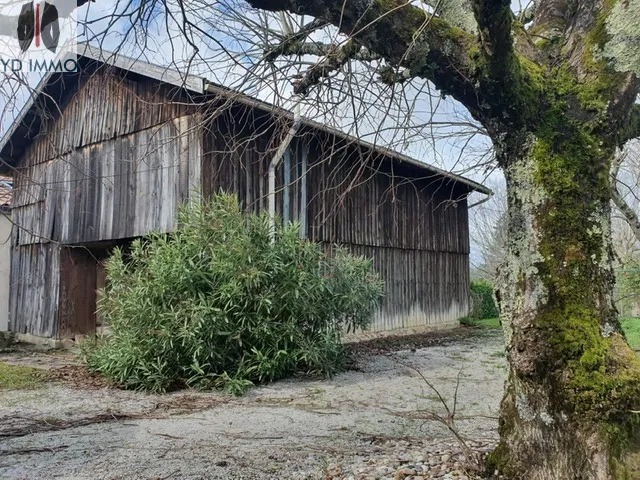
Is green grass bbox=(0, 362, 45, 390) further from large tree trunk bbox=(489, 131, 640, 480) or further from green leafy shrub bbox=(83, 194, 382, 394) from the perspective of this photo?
large tree trunk bbox=(489, 131, 640, 480)

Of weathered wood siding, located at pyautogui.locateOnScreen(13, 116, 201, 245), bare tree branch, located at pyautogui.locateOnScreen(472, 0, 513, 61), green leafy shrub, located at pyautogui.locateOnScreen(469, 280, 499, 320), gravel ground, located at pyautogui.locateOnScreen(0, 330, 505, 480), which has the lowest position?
gravel ground, located at pyautogui.locateOnScreen(0, 330, 505, 480)

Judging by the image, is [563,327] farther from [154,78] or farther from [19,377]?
[154,78]

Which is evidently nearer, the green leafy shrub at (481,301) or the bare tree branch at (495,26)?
the bare tree branch at (495,26)

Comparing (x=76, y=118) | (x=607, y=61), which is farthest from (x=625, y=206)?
(x=76, y=118)

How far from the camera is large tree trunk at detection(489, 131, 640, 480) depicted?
199 cm

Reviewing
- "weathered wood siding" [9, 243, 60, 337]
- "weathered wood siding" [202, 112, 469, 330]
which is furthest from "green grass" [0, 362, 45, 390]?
"weathered wood siding" [202, 112, 469, 330]

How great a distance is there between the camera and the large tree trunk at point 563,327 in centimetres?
199

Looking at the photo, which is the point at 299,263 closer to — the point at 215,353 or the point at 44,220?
the point at 215,353

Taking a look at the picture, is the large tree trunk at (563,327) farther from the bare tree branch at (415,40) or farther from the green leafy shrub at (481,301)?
the green leafy shrub at (481,301)

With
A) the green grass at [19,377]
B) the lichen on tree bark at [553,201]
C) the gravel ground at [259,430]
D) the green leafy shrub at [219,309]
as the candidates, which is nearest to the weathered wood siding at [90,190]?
the green leafy shrub at [219,309]

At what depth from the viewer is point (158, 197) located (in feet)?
27.5
